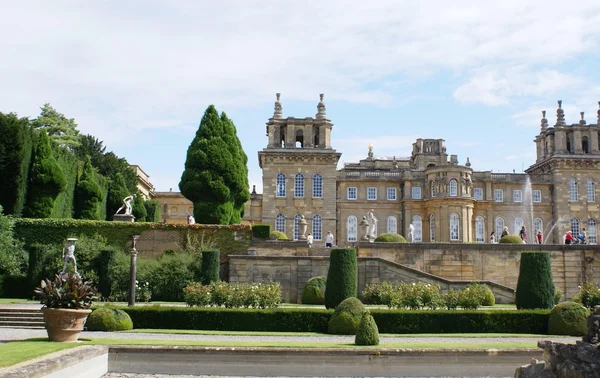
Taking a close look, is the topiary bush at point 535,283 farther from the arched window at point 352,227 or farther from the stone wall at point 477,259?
the arched window at point 352,227

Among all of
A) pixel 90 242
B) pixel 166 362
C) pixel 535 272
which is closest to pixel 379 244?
pixel 535 272

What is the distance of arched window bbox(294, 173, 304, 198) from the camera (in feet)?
167

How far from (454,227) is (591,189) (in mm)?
11996

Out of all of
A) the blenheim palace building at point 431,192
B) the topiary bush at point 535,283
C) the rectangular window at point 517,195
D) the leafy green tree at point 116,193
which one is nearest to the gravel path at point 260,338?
the topiary bush at point 535,283

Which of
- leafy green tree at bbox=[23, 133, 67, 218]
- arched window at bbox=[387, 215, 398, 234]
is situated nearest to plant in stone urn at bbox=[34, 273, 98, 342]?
leafy green tree at bbox=[23, 133, 67, 218]

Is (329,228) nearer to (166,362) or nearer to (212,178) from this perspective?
(212,178)

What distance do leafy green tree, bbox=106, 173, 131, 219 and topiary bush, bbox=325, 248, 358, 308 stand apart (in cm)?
2788

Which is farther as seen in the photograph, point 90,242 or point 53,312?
point 90,242

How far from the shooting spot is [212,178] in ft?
134

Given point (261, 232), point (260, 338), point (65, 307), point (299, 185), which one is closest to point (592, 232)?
point (299, 185)

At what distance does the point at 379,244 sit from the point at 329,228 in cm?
1660

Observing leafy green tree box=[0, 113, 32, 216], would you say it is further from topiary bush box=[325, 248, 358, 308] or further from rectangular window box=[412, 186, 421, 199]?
rectangular window box=[412, 186, 421, 199]

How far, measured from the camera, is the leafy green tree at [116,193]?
4884 cm

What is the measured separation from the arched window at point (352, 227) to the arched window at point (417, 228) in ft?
15.6
